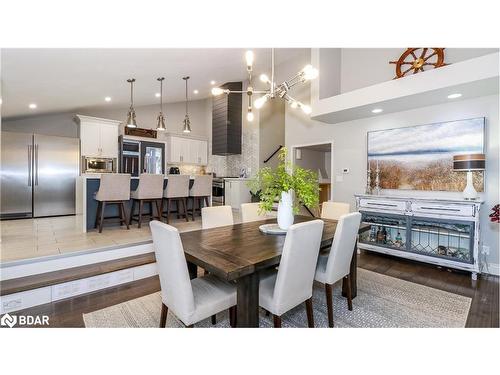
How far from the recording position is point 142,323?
198cm

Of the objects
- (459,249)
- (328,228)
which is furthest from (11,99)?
(459,249)

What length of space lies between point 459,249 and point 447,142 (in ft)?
4.57

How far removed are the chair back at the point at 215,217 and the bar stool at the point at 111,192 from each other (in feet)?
6.72

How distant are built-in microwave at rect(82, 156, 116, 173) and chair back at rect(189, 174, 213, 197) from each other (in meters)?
2.55

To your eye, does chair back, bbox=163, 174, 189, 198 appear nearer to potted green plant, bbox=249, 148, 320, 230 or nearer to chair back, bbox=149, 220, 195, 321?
potted green plant, bbox=249, 148, 320, 230

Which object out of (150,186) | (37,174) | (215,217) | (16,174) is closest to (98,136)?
(37,174)

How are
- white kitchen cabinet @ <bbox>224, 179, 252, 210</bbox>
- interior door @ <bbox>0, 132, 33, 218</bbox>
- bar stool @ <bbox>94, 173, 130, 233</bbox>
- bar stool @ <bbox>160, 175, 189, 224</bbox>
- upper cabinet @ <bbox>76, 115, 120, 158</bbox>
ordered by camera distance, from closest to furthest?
bar stool @ <bbox>94, 173, 130, 233</bbox>
bar stool @ <bbox>160, 175, 189, 224</bbox>
interior door @ <bbox>0, 132, 33, 218</bbox>
upper cabinet @ <bbox>76, 115, 120, 158</bbox>
white kitchen cabinet @ <bbox>224, 179, 252, 210</bbox>

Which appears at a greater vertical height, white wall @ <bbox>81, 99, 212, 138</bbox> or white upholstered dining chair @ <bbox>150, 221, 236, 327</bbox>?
white wall @ <bbox>81, 99, 212, 138</bbox>

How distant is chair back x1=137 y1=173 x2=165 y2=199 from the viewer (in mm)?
4211

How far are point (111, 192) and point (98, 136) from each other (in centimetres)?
276

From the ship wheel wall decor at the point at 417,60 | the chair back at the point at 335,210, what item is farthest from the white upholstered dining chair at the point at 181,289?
the ship wheel wall decor at the point at 417,60

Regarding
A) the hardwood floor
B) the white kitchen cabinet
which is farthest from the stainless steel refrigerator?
the hardwood floor

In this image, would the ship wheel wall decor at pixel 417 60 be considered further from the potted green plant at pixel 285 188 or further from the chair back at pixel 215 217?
the chair back at pixel 215 217
